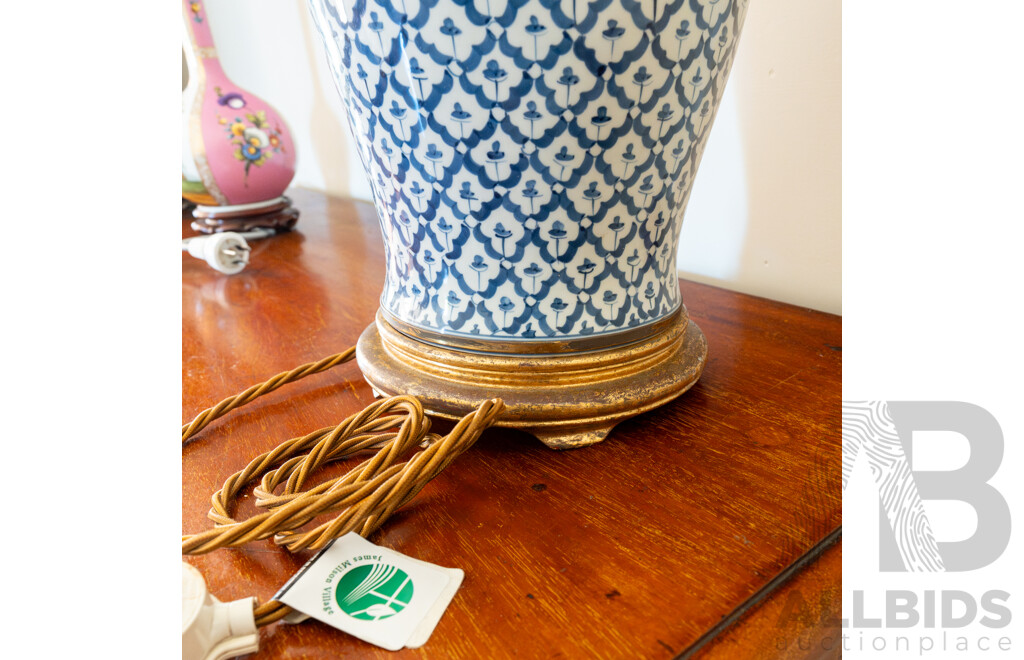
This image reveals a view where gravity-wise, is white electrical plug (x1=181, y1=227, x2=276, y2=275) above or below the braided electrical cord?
below

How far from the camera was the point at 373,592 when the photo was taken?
0.28m

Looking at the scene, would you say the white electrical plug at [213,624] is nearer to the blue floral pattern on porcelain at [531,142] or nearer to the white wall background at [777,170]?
the blue floral pattern on porcelain at [531,142]

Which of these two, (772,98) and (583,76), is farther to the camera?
(772,98)

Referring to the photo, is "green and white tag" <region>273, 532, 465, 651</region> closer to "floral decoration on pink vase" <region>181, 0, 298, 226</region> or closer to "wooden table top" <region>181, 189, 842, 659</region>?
"wooden table top" <region>181, 189, 842, 659</region>

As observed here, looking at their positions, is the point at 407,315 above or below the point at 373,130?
below

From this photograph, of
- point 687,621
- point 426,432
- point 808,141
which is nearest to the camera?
point 687,621

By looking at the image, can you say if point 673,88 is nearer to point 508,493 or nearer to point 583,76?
point 583,76

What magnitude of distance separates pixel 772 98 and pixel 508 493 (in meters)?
0.39

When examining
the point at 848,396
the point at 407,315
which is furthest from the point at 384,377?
the point at 848,396

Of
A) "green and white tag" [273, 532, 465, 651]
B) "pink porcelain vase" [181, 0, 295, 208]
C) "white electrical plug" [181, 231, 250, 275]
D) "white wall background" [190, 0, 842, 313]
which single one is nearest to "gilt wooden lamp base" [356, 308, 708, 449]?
"green and white tag" [273, 532, 465, 651]

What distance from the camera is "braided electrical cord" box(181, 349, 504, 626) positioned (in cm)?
28

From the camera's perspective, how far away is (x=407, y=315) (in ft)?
1.34

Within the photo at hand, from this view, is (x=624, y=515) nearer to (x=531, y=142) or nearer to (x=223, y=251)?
(x=531, y=142)

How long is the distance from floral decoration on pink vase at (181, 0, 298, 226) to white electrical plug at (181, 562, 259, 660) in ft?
2.35
